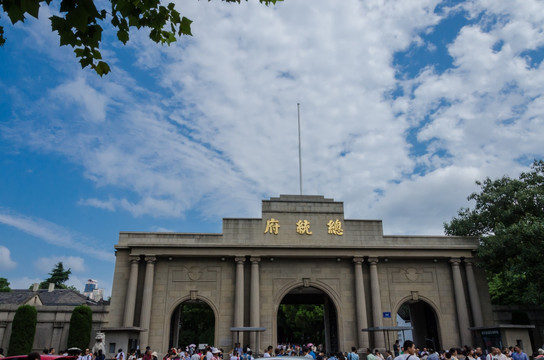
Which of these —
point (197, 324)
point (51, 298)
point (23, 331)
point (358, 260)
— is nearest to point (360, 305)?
point (358, 260)

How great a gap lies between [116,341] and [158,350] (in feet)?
12.8

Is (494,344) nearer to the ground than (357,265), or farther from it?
nearer to the ground

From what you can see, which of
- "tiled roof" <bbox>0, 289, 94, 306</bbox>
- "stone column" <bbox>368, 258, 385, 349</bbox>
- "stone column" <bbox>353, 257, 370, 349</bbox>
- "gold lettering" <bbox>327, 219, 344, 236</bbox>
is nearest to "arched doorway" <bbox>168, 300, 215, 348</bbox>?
"tiled roof" <bbox>0, 289, 94, 306</bbox>

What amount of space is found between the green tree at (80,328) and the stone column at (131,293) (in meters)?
2.16

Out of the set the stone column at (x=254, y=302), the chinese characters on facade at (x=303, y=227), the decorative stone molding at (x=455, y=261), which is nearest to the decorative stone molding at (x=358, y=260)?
the chinese characters on facade at (x=303, y=227)

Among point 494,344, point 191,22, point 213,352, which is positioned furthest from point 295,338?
point 191,22

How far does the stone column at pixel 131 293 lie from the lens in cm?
2330

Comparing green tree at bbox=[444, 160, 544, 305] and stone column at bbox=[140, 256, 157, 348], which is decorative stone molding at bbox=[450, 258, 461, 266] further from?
stone column at bbox=[140, 256, 157, 348]

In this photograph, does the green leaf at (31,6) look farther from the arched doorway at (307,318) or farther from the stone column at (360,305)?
the arched doorway at (307,318)

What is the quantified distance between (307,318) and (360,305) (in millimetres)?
27803

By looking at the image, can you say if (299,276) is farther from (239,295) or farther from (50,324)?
(50,324)

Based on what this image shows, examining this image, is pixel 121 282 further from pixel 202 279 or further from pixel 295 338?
pixel 295 338

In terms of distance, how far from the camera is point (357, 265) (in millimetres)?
25922

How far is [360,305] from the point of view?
2498 cm
